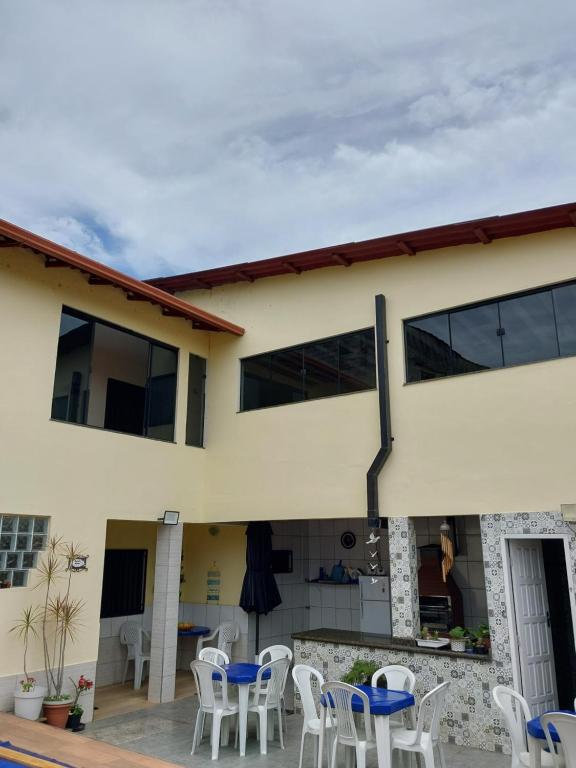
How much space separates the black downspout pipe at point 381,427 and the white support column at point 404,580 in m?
0.34

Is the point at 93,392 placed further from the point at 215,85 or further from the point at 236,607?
the point at 215,85

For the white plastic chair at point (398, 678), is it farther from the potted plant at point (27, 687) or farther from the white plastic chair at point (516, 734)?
the potted plant at point (27, 687)

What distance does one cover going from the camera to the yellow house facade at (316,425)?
23.6 feet

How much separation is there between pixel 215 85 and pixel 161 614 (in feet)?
28.4

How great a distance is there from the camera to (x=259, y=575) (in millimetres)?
10375

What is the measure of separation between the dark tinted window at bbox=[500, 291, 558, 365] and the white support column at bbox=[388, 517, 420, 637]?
2648mm

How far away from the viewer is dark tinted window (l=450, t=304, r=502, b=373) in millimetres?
7758

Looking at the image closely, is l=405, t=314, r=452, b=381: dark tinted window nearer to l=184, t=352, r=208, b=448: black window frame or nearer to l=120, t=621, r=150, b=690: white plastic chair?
l=184, t=352, r=208, b=448: black window frame

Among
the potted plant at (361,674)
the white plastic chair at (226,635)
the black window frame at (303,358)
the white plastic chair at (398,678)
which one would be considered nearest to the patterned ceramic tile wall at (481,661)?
the potted plant at (361,674)

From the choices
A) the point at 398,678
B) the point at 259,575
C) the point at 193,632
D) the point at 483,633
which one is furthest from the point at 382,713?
the point at 193,632

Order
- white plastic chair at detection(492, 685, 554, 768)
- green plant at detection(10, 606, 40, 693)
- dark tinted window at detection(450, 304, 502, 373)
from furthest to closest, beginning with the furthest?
dark tinted window at detection(450, 304, 502, 373)
green plant at detection(10, 606, 40, 693)
white plastic chair at detection(492, 685, 554, 768)

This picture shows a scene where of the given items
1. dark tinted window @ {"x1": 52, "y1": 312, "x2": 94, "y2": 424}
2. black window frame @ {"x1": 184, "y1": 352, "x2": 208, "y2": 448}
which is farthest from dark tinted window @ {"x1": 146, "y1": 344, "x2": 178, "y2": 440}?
dark tinted window @ {"x1": 52, "y1": 312, "x2": 94, "y2": 424}

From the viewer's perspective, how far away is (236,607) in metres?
10.8

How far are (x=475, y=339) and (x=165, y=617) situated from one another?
6348mm
